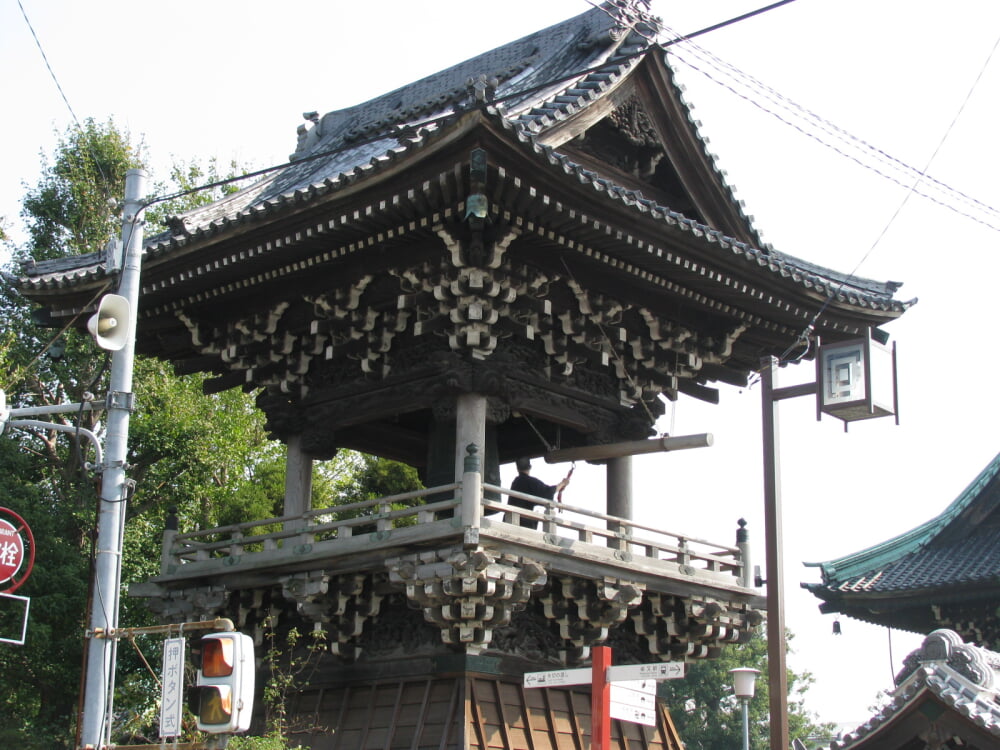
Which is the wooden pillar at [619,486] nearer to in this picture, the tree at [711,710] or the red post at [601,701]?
the red post at [601,701]

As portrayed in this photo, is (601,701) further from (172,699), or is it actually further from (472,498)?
(172,699)

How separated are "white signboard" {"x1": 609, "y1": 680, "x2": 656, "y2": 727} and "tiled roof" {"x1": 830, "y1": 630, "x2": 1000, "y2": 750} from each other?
217cm

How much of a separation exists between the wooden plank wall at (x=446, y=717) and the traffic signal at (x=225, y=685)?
5.76 meters

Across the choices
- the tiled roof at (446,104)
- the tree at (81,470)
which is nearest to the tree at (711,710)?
the tree at (81,470)

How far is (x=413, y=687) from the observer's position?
15.3 meters

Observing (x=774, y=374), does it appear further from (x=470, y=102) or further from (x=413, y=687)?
(x=413, y=687)

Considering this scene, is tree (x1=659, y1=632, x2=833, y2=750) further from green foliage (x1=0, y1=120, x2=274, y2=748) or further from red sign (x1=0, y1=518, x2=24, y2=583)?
red sign (x1=0, y1=518, x2=24, y2=583)

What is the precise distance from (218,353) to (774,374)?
799cm

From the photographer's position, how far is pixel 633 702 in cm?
1190

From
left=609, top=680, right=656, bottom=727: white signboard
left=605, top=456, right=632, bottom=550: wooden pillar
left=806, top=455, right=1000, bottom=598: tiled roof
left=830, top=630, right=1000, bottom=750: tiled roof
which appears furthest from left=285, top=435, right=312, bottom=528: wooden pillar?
left=806, top=455, right=1000, bottom=598: tiled roof

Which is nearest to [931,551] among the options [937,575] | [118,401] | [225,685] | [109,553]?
[937,575]

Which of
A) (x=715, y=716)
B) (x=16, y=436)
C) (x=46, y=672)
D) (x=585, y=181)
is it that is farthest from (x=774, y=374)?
(x=715, y=716)

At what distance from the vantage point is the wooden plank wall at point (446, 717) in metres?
14.7

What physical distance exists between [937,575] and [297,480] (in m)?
13.1
